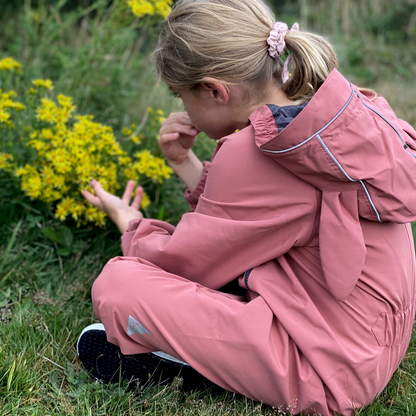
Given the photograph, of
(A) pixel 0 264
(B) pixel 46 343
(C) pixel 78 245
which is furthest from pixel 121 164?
(B) pixel 46 343

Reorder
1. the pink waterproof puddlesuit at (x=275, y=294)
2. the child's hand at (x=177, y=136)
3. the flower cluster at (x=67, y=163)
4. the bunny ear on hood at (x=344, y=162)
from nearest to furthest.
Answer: the bunny ear on hood at (x=344, y=162), the pink waterproof puddlesuit at (x=275, y=294), the child's hand at (x=177, y=136), the flower cluster at (x=67, y=163)

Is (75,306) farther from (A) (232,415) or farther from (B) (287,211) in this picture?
(B) (287,211)

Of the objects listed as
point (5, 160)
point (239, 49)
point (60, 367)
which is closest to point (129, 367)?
point (60, 367)

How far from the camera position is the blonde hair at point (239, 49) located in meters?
1.54

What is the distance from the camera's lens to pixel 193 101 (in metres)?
1.71

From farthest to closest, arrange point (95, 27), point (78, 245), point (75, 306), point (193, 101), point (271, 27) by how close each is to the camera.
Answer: point (95, 27) < point (78, 245) < point (75, 306) < point (193, 101) < point (271, 27)

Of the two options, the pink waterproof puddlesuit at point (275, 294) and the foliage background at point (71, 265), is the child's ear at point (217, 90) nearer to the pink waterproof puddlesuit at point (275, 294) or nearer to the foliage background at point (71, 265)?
the pink waterproof puddlesuit at point (275, 294)

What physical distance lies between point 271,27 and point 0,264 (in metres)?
1.43

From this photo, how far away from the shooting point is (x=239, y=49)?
1.55 m

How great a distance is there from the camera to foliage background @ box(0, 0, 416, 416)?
1.52m

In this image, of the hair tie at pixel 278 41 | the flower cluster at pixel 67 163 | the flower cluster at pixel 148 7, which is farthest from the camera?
the flower cluster at pixel 148 7

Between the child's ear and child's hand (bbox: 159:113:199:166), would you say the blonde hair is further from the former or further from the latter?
child's hand (bbox: 159:113:199:166)

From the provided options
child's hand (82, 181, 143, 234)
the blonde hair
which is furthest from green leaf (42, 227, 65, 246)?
the blonde hair

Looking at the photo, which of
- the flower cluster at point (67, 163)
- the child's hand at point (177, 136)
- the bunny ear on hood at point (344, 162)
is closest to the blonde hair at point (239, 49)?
the bunny ear on hood at point (344, 162)
